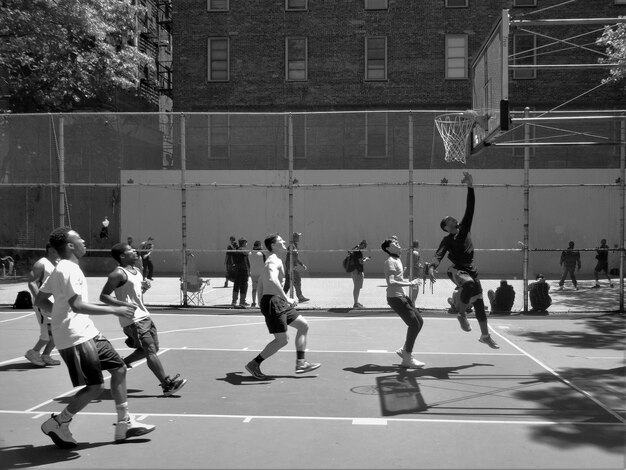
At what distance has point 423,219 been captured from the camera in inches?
982

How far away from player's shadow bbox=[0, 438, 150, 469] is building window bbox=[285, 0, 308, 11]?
2892 centimetres

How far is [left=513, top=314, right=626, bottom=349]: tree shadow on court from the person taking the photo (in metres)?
12.7

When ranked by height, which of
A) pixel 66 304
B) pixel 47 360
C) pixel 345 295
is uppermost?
pixel 66 304

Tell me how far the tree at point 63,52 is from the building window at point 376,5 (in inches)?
417

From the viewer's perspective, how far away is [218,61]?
111ft

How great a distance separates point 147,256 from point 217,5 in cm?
1766

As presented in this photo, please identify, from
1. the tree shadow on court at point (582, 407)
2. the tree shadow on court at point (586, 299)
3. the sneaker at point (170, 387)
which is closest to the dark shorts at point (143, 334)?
the sneaker at point (170, 387)

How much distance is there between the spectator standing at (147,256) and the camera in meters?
18.9

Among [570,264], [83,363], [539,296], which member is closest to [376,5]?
[570,264]

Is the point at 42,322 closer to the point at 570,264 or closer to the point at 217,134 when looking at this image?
the point at 217,134

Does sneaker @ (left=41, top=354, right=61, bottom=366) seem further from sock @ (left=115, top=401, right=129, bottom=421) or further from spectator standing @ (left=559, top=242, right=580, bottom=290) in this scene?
spectator standing @ (left=559, top=242, right=580, bottom=290)

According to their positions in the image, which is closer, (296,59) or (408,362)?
(408,362)

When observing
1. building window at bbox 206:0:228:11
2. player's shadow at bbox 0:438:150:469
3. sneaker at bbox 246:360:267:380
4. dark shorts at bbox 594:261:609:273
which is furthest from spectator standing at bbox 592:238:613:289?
building window at bbox 206:0:228:11

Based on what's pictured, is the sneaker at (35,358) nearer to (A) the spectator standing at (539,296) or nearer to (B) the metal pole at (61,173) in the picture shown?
(B) the metal pole at (61,173)
